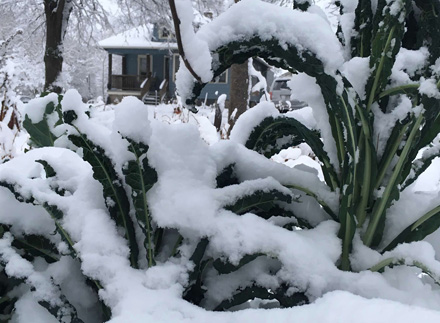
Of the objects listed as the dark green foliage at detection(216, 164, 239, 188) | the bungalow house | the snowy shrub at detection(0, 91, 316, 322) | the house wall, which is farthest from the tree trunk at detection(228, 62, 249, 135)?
the house wall

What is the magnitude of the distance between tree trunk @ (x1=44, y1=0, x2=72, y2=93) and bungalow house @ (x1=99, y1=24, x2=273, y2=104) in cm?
1146

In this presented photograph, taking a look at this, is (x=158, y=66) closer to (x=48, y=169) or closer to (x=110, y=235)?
(x=48, y=169)

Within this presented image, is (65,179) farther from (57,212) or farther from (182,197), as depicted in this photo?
(182,197)

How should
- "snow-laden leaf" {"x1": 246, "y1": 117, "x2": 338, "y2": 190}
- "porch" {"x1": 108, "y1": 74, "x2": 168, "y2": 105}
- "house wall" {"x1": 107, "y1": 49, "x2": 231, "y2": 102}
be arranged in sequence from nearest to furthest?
"snow-laden leaf" {"x1": 246, "y1": 117, "x2": 338, "y2": 190}, "porch" {"x1": 108, "y1": 74, "x2": 168, "y2": 105}, "house wall" {"x1": 107, "y1": 49, "x2": 231, "y2": 102}

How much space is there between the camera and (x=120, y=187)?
890mm

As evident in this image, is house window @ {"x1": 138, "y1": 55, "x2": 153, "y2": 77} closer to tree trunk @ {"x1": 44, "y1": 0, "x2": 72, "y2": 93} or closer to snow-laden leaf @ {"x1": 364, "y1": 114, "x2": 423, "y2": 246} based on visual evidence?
tree trunk @ {"x1": 44, "y1": 0, "x2": 72, "y2": 93}

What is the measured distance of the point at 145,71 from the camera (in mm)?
24125

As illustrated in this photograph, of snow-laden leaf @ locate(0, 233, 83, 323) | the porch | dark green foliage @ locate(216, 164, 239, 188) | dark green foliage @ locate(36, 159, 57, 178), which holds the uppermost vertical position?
dark green foliage @ locate(216, 164, 239, 188)

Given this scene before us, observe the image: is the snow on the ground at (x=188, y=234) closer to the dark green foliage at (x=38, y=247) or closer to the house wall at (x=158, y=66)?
the dark green foliage at (x=38, y=247)

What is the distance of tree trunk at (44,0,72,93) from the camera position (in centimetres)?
871

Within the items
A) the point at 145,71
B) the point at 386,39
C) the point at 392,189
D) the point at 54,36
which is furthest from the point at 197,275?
the point at 145,71

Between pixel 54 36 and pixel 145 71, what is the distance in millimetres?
15320

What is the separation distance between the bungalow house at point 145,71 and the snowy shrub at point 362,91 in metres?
20.2

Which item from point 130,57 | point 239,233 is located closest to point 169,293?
point 239,233
